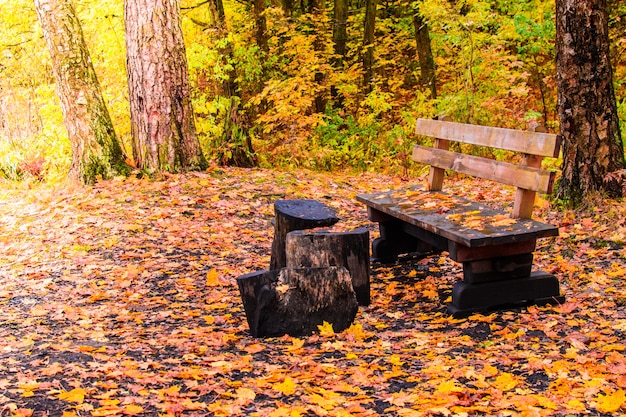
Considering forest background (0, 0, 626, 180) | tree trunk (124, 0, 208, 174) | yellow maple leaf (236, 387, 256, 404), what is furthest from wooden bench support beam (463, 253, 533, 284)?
tree trunk (124, 0, 208, 174)

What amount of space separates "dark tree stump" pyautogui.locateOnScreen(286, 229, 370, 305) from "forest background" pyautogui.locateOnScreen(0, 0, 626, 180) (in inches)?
217

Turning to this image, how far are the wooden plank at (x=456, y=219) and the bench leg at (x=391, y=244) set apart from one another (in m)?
0.43

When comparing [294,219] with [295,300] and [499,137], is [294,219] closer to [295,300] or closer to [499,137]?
[295,300]

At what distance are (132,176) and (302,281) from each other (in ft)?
19.4

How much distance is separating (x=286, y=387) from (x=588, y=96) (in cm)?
511

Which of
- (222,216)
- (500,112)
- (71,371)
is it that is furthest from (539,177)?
(500,112)

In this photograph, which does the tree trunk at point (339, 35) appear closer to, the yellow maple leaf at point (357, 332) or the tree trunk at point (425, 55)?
the tree trunk at point (425, 55)

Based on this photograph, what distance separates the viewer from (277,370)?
4.14m

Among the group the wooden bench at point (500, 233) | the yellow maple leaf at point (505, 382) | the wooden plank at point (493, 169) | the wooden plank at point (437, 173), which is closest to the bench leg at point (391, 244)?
the wooden plank at point (437, 173)

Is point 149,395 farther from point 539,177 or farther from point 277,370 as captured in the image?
point 539,177

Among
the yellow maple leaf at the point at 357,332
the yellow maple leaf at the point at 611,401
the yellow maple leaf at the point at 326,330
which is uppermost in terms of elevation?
the yellow maple leaf at the point at 611,401

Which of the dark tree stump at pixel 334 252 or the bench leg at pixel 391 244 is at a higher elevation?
the dark tree stump at pixel 334 252

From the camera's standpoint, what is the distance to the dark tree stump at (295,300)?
15.9 ft

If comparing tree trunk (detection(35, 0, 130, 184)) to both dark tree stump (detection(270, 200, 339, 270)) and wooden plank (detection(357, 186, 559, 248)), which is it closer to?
dark tree stump (detection(270, 200, 339, 270))
